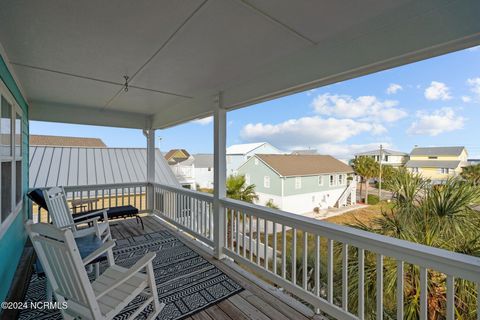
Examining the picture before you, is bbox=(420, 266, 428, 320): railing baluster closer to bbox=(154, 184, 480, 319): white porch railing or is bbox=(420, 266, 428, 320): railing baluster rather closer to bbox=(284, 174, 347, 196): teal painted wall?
bbox=(154, 184, 480, 319): white porch railing

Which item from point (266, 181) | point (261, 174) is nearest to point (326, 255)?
point (266, 181)

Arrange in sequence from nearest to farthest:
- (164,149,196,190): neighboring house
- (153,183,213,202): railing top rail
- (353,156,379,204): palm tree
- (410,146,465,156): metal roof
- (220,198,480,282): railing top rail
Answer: (220,198,480,282): railing top rail → (410,146,465,156): metal roof → (353,156,379,204): palm tree → (153,183,213,202): railing top rail → (164,149,196,190): neighboring house

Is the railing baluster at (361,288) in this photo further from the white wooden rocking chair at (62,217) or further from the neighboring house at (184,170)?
the neighboring house at (184,170)

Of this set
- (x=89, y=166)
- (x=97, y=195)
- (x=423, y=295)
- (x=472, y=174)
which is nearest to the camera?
(x=423, y=295)

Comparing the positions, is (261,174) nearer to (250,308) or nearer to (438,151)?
(250,308)

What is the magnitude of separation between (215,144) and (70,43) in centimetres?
187

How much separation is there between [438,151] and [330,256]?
4.42 ft

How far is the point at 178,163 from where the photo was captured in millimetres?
9586

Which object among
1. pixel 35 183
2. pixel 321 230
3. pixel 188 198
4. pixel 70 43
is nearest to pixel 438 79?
pixel 321 230

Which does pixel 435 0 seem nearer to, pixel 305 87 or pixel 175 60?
pixel 305 87

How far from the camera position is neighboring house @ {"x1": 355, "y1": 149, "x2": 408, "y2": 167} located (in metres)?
2.43

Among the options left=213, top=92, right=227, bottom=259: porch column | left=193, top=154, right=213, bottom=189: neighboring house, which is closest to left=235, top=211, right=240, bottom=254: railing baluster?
left=213, top=92, right=227, bottom=259: porch column

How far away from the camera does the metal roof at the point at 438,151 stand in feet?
6.19

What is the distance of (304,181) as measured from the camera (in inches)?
160
